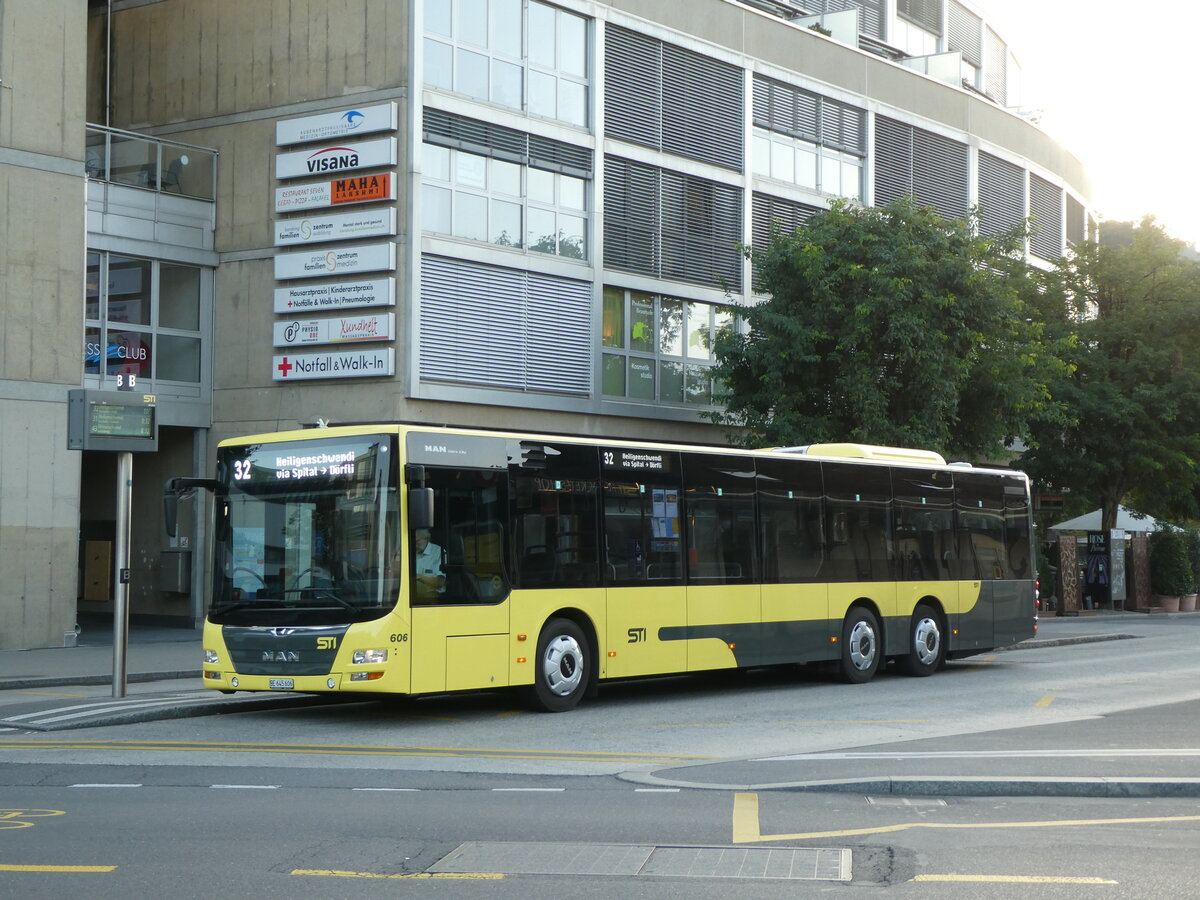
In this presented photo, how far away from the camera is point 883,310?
93.6 feet

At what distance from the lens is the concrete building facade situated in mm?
24562

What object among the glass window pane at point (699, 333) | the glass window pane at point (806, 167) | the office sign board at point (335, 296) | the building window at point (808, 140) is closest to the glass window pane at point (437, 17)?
the office sign board at point (335, 296)

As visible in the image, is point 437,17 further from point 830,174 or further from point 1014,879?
point 1014,879

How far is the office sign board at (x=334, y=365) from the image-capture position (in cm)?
2656

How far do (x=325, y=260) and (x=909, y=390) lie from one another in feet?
36.9

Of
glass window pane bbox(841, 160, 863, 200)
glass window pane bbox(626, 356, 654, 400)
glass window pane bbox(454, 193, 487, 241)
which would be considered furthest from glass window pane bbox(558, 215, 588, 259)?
glass window pane bbox(841, 160, 863, 200)

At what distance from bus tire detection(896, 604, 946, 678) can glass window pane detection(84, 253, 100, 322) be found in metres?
15.5

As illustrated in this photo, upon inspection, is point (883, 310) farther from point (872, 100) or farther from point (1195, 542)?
point (1195, 542)

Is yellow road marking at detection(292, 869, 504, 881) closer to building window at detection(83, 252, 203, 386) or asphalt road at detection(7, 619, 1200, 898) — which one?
asphalt road at detection(7, 619, 1200, 898)

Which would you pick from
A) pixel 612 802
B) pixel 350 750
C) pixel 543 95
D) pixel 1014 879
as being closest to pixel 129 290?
pixel 543 95

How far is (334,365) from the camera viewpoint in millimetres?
27156

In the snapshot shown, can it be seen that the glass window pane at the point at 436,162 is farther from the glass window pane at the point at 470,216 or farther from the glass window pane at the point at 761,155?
the glass window pane at the point at 761,155

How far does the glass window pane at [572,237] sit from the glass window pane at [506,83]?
2485 millimetres

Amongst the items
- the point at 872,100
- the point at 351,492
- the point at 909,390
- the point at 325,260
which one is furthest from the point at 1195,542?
the point at 351,492
